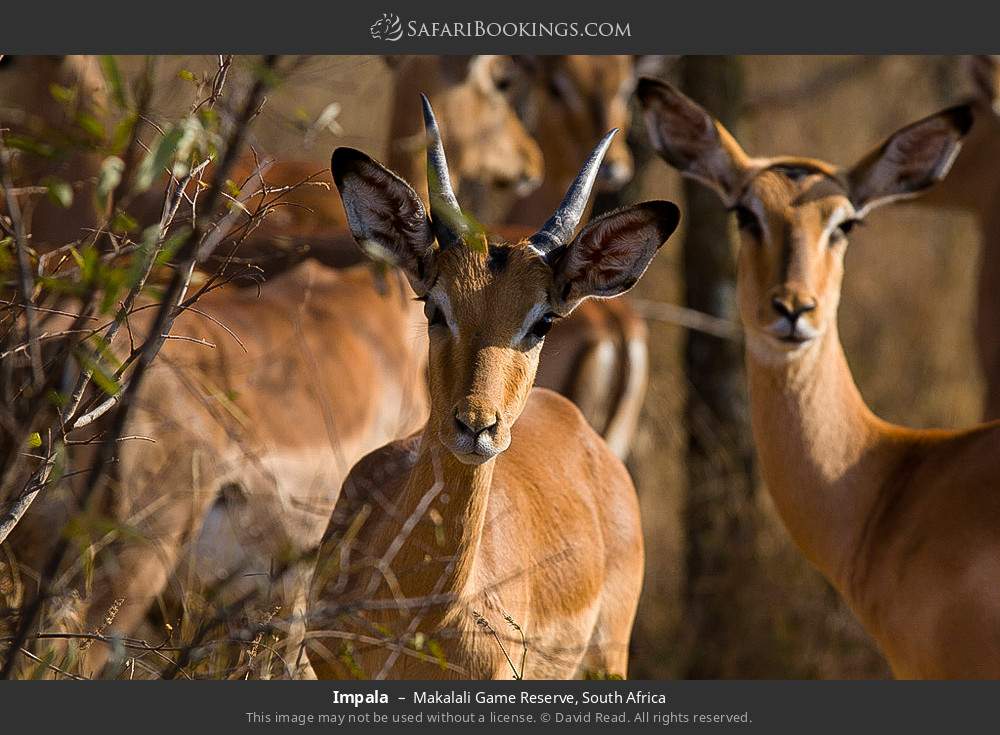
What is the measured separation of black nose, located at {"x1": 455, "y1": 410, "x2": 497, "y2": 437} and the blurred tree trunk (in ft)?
12.7

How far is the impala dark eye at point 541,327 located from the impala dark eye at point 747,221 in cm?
125

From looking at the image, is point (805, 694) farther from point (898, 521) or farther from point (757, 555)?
point (757, 555)

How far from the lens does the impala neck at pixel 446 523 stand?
3.21 metres

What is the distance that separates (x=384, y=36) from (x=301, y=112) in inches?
66.4

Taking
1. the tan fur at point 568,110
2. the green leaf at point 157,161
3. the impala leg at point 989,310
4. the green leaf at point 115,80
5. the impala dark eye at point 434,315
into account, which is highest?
the tan fur at point 568,110

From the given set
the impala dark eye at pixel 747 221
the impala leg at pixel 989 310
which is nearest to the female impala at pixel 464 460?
the impala dark eye at pixel 747 221

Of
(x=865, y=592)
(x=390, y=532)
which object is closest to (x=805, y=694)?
(x=865, y=592)

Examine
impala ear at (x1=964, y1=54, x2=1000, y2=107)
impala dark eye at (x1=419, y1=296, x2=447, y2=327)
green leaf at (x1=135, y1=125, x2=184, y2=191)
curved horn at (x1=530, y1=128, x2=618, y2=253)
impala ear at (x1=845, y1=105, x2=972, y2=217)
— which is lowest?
green leaf at (x1=135, y1=125, x2=184, y2=191)

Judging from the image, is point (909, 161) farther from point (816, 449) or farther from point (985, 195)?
point (985, 195)

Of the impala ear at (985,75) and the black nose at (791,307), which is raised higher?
the impala ear at (985,75)

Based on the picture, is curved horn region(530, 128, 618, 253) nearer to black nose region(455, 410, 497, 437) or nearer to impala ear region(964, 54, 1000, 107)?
black nose region(455, 410, 497, 437)

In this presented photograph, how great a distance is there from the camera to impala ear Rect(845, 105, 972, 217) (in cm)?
441

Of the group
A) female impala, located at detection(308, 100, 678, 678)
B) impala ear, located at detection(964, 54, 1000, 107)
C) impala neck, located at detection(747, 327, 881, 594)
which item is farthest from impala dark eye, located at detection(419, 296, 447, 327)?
impala ear, located at detection(964, 54, 1000, 107)

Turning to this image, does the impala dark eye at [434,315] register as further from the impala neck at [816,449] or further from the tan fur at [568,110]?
the tan fur at [568,110]
